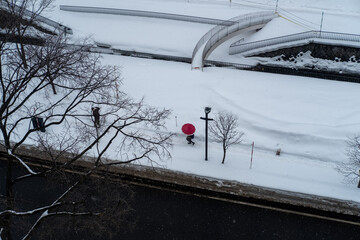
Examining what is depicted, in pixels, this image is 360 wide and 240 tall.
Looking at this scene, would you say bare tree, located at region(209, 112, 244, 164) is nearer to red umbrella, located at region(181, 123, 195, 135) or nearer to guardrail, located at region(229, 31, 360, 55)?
red umbrella, located at region(181, 123, 195, 135)

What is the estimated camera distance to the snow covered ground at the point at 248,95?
50.3ft

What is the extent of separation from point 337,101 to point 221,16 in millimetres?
8876

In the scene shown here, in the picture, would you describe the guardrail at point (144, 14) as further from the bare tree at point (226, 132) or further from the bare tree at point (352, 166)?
the bare tree at point (352, 166)

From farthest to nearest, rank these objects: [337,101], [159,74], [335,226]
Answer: [159,74], [337,101], [335,226]

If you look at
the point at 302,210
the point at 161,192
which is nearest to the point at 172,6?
the point at 161,192

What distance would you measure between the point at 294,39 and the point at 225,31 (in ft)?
12.7

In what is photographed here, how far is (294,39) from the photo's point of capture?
20344mm

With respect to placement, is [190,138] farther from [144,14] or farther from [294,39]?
[144,14]

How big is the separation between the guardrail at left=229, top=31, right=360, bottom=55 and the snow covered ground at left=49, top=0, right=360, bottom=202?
621 millimetres

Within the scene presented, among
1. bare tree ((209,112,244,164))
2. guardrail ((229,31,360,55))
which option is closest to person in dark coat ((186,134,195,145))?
bare tree ((209,112,244,164))

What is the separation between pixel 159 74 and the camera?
20078mm

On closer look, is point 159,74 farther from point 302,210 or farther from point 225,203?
point 302,210

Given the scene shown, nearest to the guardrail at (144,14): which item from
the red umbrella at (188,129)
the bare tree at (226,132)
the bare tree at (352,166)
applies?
the bare tree at (226,132)

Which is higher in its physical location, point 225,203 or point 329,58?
point 329,58
